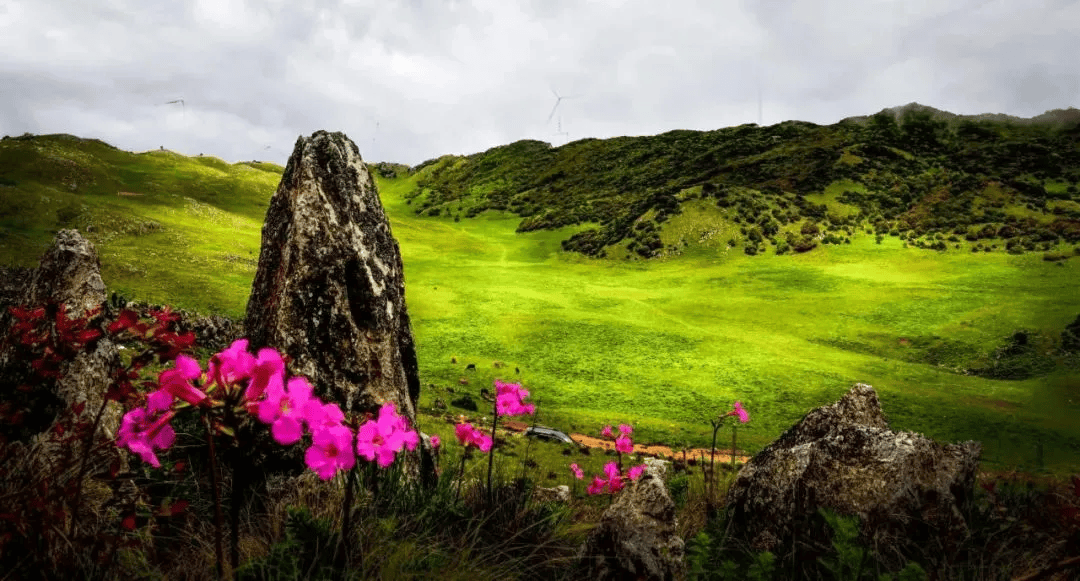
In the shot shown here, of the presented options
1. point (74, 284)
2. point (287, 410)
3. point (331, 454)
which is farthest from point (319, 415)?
point (74, 284)

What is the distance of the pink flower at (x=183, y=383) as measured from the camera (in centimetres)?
219

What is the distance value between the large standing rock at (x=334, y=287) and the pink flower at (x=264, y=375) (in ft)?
11.6

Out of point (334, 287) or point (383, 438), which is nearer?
point (383, 438)

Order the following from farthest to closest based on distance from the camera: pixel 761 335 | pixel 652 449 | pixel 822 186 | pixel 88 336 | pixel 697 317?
1. pixel 822 186
2. pixel 697 317
3. pixel 761 335
4. pixel 652 449
5. pixel 88 336

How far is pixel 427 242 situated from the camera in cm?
6862

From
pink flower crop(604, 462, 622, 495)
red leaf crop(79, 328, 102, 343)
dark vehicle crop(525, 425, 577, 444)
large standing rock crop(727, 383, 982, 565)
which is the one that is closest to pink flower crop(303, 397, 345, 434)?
red leaf crop(79, 328, 102, 343)

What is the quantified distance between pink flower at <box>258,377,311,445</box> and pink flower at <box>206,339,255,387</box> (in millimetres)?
130

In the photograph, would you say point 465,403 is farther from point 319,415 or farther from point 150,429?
point 319,415

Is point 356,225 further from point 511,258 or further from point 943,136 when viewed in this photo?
point 943,136

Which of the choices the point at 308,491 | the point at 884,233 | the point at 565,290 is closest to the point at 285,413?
the point at 308,491

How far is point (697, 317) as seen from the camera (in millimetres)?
35406

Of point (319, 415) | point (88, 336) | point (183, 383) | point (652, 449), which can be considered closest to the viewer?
point (183, 383)

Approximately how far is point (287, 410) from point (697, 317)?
114ft

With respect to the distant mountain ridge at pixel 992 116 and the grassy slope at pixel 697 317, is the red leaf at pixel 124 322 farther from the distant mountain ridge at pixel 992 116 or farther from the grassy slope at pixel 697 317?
the distant mountain ridge at pixel 992 116
